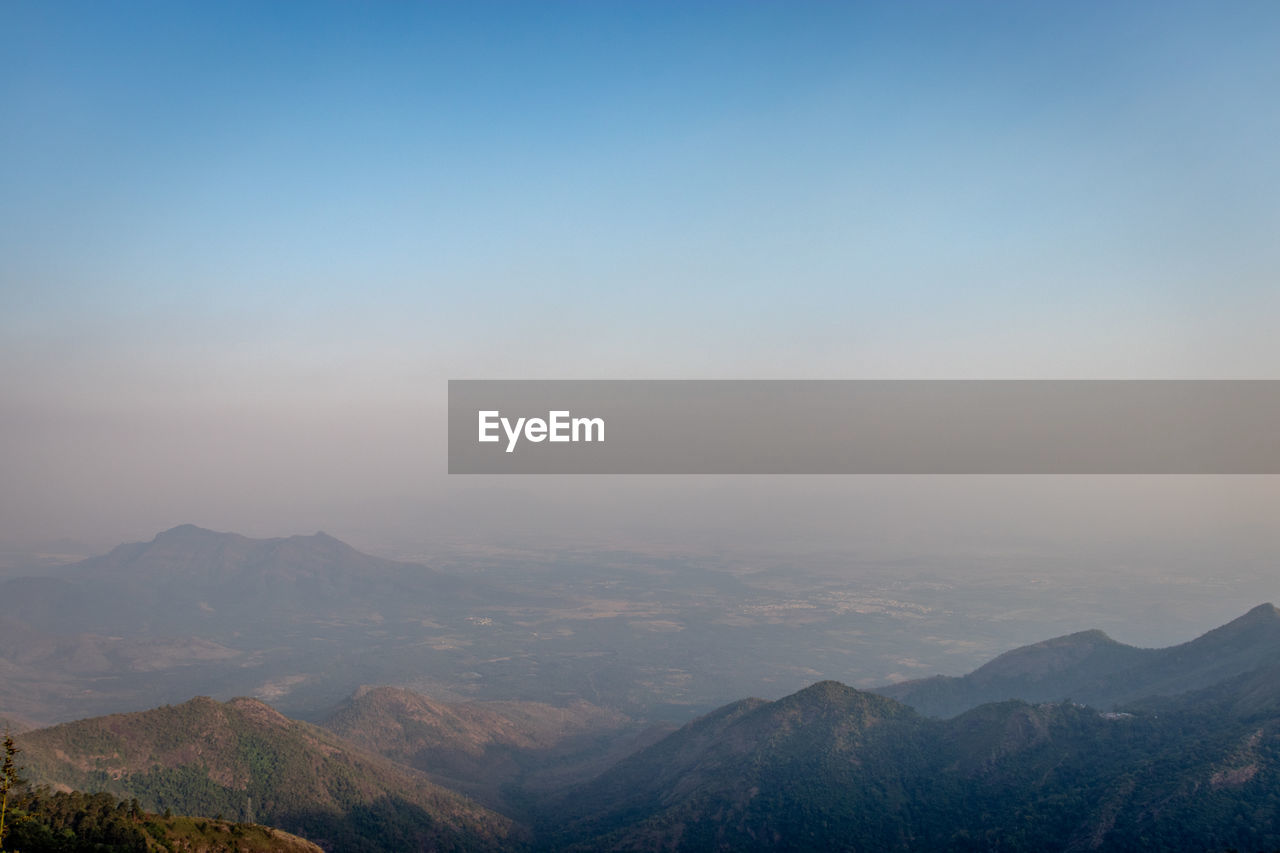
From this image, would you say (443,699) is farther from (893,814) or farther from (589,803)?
(893,814)

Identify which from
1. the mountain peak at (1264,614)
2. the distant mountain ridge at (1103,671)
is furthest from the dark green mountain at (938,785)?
the mountain peak at (1264,614)

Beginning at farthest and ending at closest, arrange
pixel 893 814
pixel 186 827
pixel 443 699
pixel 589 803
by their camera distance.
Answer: pixel 443 699
pixel 589 803
pixel 893 814
pixel 186 827

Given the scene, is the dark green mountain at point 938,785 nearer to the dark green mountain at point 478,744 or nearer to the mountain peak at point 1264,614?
the dark green mountain at point 478,744

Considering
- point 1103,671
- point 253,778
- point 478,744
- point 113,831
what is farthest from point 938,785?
point 113,831

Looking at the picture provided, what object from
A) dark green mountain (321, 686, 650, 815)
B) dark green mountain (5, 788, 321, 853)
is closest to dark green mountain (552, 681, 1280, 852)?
dark green mountain (321, 686, 650, 815)

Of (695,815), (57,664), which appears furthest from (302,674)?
(695,815)

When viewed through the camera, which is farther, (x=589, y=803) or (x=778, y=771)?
(x=589, y=803)
